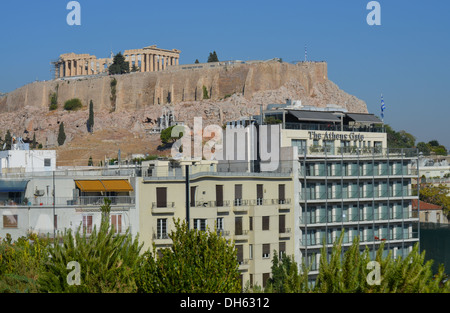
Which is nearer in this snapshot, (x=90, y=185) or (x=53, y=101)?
(x=90, y=185)

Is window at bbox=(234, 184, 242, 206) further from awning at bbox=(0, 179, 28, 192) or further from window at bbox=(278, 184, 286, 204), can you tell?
awning at bbox=(0, 179, 28, 192)

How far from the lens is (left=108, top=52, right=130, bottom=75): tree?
150 m

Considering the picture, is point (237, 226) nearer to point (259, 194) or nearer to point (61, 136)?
point (259, 194)

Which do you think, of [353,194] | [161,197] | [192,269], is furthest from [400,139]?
[192,269]

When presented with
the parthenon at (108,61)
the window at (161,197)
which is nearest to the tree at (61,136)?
the parthenon at (108,61)

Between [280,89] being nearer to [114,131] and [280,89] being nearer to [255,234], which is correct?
[114,131]

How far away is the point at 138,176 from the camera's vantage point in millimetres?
38875

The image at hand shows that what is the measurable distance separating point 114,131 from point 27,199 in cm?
9328

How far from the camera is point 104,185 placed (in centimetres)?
3806

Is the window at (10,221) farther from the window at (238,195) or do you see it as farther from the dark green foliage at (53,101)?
the dark green foliage at (53,101)

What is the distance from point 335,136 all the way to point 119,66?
104530 mm

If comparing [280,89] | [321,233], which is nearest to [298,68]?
[280,89]

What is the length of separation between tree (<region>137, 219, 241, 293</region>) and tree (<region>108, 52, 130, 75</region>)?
128m
